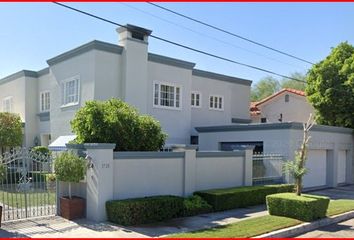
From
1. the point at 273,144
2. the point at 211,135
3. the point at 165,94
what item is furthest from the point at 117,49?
the point at 273,144

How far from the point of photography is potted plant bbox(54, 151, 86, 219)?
37.6ft

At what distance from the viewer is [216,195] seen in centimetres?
1352

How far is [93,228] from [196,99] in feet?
52.2

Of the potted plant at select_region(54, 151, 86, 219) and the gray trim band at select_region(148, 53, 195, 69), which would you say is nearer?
the potted plant at select_region(54, 151, 86, 219)

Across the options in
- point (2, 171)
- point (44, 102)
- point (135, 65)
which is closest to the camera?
point (2, 171)

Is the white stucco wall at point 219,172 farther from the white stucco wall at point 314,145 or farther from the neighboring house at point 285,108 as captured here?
the neighboring house at point 285,108

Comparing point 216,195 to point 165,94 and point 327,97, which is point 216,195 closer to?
point 165,94

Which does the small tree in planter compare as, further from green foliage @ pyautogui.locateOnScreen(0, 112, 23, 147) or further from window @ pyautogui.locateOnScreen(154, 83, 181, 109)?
green foliage @ pyautogui.locateOnScreen(0, 112, 23, 147)

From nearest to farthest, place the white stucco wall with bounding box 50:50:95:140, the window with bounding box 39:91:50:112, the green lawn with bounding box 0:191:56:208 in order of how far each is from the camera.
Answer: the green lawn with bounding box 0:191:56:208 → the white stucco wall with bounding box 50:50:95:140 → the window with bounding box 39:91:50:112

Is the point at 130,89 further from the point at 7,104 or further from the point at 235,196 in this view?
the point at 7,104

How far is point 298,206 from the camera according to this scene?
1184 cm

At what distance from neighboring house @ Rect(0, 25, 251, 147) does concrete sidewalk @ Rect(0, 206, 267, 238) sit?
9.18 m

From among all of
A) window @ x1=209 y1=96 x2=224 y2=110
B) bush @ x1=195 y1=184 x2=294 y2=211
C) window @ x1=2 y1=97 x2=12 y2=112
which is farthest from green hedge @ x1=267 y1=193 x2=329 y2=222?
window @ x1=2 y1=97 x2=12 y2=112

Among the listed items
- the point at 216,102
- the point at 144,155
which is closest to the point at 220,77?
the point at 216,102
